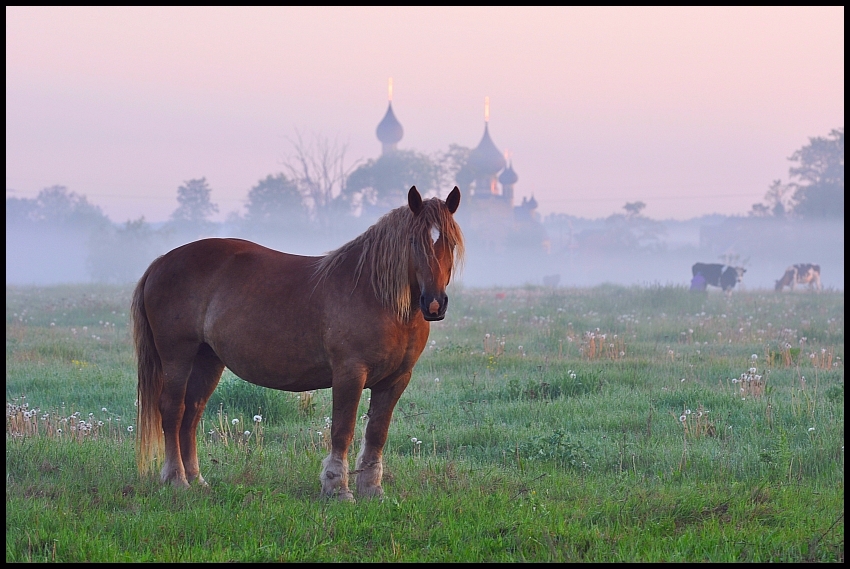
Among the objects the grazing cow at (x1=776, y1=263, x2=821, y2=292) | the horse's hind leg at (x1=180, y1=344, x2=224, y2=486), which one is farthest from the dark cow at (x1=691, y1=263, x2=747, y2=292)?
the horse's hind leg at (x1=180, y1=344, x2=224, y2=486)

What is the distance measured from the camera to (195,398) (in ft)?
22.2

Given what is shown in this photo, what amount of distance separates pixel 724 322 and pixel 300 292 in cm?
1371

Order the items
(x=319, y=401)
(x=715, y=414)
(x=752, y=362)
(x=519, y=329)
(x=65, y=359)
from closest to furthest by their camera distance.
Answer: (x=715, y=414) < (x=319, y=401) < (x=752, y=362) < (x=65, y=359) < (x=519, y=329)

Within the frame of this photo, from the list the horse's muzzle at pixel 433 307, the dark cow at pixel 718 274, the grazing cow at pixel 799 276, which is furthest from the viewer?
the grazing cow at pixel 799 276

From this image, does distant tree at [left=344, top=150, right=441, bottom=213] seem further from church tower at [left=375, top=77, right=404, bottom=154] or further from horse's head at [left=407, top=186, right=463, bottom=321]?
horse's head at [left=407, top=186, right=463, bottom=321]

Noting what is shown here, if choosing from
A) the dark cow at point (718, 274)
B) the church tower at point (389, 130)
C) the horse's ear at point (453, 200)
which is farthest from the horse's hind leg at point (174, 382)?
the church tower at point (389, 130)

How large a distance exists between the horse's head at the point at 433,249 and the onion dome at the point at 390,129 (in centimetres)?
11131

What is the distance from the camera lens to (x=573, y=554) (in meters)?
4.66

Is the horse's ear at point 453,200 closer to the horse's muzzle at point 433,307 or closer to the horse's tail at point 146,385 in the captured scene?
the horse's muzzle at point 433,307

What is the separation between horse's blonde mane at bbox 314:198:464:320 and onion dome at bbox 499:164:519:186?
373 feet

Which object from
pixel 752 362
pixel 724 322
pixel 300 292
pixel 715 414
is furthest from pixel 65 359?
pixel 724 322

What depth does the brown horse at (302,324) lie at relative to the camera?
5684mm

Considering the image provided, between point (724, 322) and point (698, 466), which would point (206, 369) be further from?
point (724, 322)

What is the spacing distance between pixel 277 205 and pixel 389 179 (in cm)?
1280
